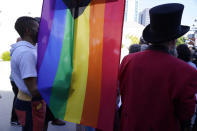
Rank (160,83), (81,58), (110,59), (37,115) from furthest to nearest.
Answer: (37,115) < (81,58) < (110,59) < (160,83)

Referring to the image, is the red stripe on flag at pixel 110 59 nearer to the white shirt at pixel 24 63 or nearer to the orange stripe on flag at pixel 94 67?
the orange stripe on flag at pixel 94 67

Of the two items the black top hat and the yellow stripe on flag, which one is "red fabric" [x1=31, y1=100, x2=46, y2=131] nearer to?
the yellow stripe on flag

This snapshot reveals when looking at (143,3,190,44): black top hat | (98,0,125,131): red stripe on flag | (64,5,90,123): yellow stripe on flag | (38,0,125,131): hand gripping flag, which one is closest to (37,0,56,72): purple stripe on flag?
(38,0,125,131): hand gripping flag

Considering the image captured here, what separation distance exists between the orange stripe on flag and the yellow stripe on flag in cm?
4

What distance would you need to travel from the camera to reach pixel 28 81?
1962 millimetres


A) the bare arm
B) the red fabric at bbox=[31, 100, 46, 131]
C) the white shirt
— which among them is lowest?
the red fabric at bbox=[31, 100, 46, 131]

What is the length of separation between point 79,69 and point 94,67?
0.14 metres

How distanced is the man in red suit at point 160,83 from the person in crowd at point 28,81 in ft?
2.62

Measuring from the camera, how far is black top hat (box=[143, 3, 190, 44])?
1593mm

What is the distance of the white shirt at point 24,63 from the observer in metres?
1.94

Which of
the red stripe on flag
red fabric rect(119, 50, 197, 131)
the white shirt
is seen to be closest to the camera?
red fabric rect(119, 50, 197, 131)

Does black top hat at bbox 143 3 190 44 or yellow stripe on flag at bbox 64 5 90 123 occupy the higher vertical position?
black top hat at bbox 143 3 190 44

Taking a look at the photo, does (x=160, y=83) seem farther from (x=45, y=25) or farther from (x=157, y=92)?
(x=45, y=25)

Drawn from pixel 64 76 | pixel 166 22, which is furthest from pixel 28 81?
pixel 166 22
